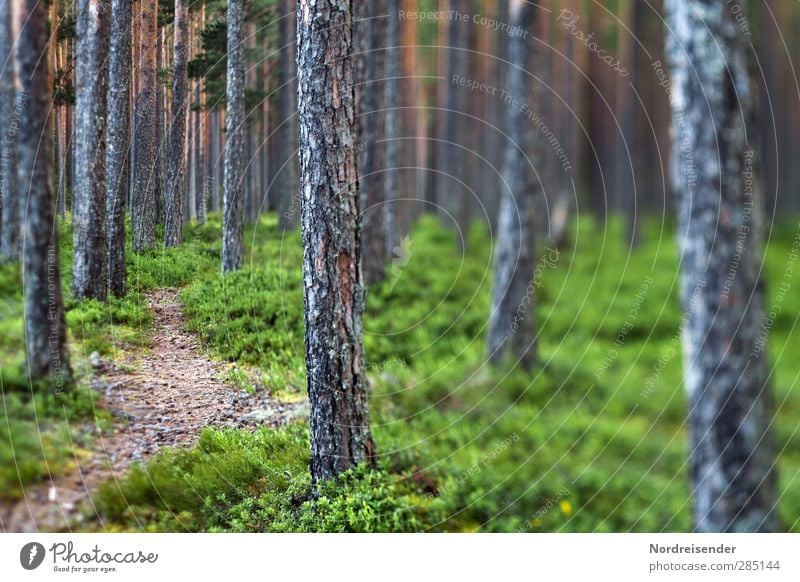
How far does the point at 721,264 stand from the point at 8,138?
13.5ft

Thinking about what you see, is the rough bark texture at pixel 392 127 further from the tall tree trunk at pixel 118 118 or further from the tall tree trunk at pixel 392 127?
the tall tree trunk at pixel 118 118

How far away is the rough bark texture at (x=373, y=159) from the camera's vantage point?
845 centimetres

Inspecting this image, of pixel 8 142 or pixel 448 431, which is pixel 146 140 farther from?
pixel 448 431

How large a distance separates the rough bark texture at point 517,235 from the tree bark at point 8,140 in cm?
497

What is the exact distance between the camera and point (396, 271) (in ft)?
31.8

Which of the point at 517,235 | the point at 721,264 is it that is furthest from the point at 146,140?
the point at 517,235

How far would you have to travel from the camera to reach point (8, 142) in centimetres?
413

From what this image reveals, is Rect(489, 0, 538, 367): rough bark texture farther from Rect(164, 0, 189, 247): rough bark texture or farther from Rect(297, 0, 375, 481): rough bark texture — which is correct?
Rect(164, 0, 189, 247): rough bark texture

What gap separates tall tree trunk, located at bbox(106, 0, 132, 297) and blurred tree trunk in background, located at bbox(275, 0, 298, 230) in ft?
2.99

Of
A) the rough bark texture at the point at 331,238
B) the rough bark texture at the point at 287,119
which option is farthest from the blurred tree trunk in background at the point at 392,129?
the rough bark texture at the point at 331,238

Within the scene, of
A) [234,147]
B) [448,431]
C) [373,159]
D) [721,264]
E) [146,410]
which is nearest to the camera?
[721,264]
